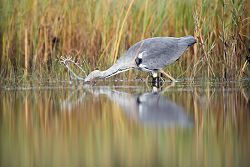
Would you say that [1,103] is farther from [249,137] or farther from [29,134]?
[249,137]

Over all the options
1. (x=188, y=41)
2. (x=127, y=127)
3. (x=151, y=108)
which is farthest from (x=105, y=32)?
(x=127, y=127)

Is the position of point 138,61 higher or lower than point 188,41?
lower

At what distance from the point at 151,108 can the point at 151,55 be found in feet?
9.06

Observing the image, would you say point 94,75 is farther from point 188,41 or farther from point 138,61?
point 188,41

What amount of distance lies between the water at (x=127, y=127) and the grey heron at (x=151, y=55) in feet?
1.82

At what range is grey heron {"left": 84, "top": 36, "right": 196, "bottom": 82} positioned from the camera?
10141mm

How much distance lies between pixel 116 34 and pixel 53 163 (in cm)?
615

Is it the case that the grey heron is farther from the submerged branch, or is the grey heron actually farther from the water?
the water

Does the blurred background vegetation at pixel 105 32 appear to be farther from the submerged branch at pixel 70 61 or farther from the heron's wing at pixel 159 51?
the heron's wing at pixel 159 51

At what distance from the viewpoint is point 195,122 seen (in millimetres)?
6527

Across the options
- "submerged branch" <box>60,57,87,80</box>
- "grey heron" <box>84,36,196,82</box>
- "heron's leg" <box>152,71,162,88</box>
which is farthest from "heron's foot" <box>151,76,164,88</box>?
"submerged branch" <box>60,57,87,80</box>

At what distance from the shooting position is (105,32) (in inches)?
438

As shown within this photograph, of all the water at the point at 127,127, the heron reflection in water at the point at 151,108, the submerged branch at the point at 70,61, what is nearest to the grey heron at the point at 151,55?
the submerged branch at the point at 70,61

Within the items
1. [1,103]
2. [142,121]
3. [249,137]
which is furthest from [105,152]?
[1,103]
